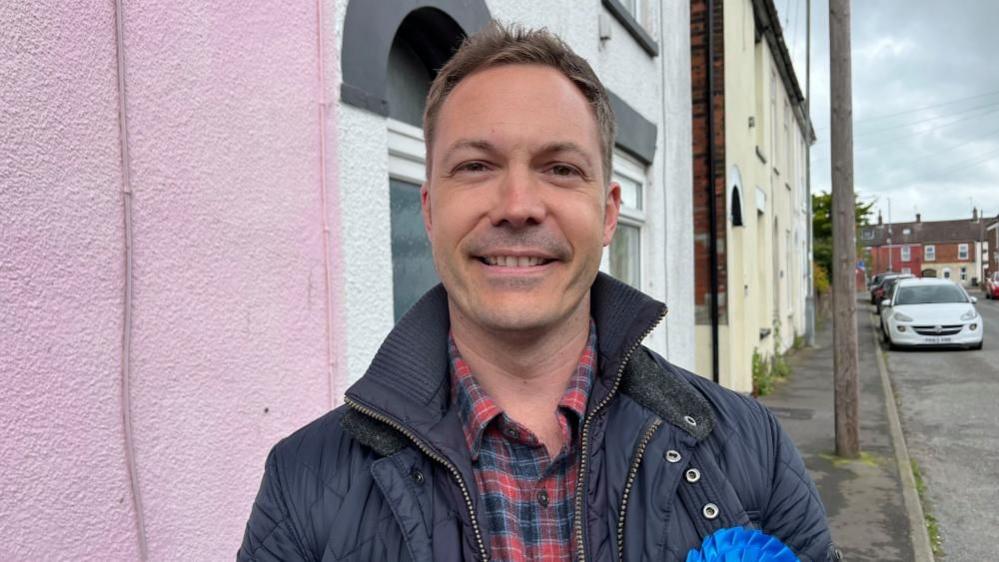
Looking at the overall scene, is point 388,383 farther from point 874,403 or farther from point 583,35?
point 874,403

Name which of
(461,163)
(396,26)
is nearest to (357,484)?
(461,163)

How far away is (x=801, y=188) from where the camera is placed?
2458 centimetres

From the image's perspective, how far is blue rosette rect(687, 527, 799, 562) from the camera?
1.34 metres

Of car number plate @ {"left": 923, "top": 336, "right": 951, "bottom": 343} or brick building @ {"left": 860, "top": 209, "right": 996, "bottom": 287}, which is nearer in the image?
car number plate @ {"left": 923, "top": 336, "right": 951, "bottom": 343}

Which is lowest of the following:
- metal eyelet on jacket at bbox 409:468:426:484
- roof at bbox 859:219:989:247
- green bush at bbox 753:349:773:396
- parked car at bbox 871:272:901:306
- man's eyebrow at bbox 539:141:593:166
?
green bush at bbox 753:349:773:396

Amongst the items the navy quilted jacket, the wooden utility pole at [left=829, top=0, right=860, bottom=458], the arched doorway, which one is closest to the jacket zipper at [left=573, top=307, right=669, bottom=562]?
the navy quilted jacket

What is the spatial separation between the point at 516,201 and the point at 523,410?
1.52 ft

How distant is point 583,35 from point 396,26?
2514 millimetres

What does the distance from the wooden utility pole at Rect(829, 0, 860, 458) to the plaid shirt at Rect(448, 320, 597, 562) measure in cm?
601

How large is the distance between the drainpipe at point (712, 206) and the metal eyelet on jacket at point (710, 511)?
8.05 metres

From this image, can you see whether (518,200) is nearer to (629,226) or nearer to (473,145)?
(473,145)

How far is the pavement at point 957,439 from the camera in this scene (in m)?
5.28

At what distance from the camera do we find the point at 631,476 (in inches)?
56.2

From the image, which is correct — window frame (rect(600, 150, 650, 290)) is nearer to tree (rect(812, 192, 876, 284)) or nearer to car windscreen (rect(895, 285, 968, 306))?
car windscreen (rect(895, 285, 968, 306))
